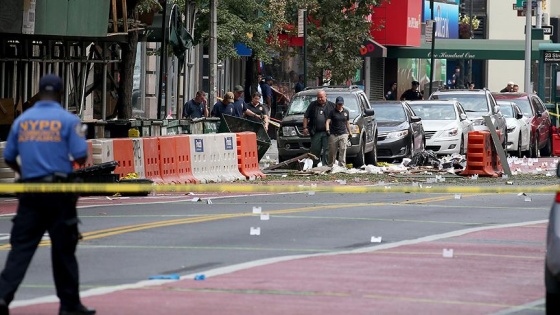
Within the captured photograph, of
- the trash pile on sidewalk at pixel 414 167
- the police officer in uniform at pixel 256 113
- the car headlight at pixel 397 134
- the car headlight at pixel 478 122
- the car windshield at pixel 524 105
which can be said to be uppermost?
the car windshield at pixel 524 105

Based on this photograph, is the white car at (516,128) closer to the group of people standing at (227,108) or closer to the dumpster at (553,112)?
the group of people standing at (227,108)

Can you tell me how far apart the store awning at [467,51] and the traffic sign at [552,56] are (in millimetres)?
10806

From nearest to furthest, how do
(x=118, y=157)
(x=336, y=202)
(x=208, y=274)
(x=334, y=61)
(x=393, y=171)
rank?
(x=208, y=274) → (x=336, y=202) → (x=118, y=157) → (x=393, y=171) → (x=334, y=61)

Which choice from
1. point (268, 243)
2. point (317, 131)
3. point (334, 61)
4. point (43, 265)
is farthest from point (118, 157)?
point (334, 61)

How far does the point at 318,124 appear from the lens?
97.9ft

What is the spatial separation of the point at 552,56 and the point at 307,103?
590 inches

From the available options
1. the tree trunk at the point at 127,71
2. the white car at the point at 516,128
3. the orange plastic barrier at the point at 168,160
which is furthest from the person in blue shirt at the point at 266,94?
the orange plastic barrier at the point at 168,160

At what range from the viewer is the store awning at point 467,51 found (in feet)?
184

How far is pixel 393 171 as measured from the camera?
29828 millimetres

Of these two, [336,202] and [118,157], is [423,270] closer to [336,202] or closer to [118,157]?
[336,202]

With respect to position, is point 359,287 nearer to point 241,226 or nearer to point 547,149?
point 241,226

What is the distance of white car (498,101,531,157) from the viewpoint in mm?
37469

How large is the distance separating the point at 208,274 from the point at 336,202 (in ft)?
30.4

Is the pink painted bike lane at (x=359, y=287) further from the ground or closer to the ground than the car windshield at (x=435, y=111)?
closer to the ground
